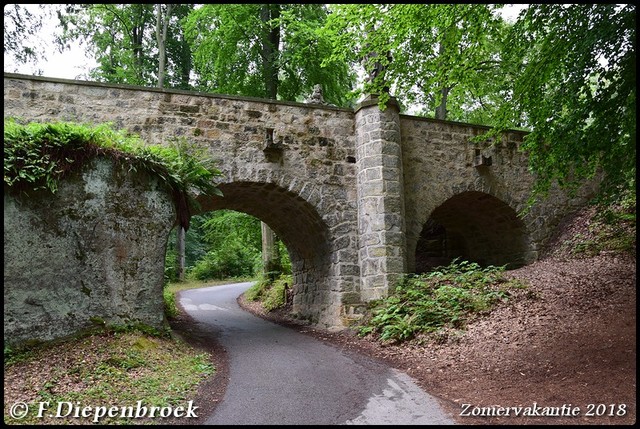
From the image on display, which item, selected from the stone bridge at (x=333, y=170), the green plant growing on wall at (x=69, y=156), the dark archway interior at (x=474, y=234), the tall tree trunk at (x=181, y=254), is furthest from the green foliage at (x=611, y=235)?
the tall tree trunk at (x=181, y=254)

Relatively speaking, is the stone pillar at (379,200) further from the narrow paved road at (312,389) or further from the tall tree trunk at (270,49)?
→ the tall tree trunk at (270,49)

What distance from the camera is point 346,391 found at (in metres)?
4.78

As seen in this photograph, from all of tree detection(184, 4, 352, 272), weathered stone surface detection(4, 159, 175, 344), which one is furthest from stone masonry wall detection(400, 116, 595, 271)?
tree detection(184, 4, 352, 272)

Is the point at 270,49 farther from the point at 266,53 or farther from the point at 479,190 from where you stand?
the point at 479,190

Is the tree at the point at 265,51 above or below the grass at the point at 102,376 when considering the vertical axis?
above

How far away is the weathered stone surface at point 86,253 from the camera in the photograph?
5430mm

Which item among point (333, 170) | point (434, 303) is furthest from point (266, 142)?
point (434, 303)

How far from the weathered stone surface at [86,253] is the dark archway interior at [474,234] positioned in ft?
22.5

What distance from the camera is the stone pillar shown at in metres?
8.79

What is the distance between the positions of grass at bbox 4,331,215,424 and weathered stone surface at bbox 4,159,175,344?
35 centimetres

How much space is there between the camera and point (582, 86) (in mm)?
5891

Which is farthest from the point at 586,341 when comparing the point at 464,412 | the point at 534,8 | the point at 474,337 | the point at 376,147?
the point at 376,147

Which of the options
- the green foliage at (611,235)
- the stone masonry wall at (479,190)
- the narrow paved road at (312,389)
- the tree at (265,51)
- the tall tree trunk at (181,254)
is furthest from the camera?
the tall tree trunk at (181,254)

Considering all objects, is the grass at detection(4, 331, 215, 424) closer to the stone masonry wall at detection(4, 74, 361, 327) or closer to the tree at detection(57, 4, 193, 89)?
the stone masonry wall at detection(4, 74, 361, 327)
